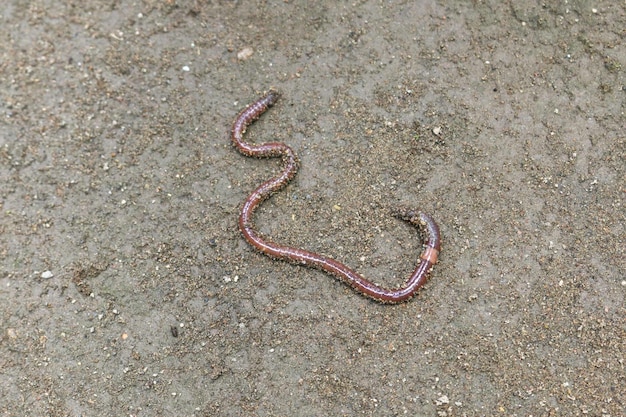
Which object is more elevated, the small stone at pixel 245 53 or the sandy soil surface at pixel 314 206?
the small stone at pixel 245 53

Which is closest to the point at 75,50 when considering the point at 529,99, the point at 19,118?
the point at 19,118

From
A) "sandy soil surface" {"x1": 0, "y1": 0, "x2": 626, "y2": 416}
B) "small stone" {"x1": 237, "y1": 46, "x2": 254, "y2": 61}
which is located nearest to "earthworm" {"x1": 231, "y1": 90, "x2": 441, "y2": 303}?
"sandy soil surface" {"x1": 0, "y1": 0, "x2": 626, "y2": 416}

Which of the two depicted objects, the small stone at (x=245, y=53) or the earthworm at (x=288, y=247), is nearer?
the earthworm at (x=288, y=247)

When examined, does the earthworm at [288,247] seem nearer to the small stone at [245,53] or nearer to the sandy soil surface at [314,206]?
the sandy soil surface at [314,206]

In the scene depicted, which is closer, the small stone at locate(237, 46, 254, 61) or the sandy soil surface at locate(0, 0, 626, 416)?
the sandy soil surface at locate(0, 0, 626, 416)

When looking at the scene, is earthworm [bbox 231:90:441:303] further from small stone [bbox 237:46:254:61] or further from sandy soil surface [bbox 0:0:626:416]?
small stone [bbox 237:46:254:61]

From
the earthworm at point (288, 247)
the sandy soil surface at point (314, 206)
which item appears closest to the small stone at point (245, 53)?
the sandy soil surface at point (314, 206)

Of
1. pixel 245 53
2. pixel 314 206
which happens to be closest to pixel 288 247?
pixel 314 206
